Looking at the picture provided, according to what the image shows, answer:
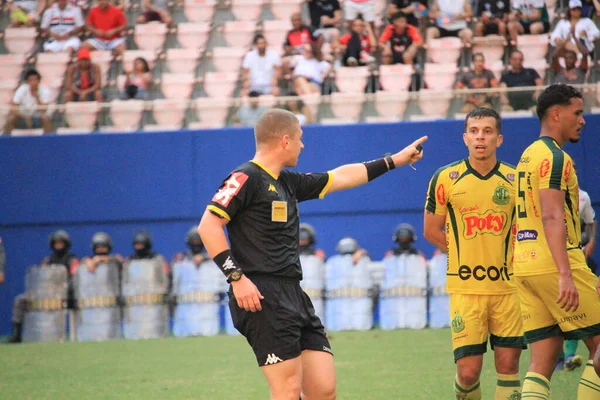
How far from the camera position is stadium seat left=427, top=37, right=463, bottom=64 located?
18481mm

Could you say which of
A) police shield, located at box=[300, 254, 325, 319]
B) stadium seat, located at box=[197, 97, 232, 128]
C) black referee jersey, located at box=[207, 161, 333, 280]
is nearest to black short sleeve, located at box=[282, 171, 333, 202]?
black referee jersey, located at box=[207, 161, 333, 280]

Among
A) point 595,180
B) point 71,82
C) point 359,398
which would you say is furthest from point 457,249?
point 71,82

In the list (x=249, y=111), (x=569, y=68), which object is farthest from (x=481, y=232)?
(x=249, y=111)

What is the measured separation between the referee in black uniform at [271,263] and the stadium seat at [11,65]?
14.6m

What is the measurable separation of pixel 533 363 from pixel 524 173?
48.3 inches

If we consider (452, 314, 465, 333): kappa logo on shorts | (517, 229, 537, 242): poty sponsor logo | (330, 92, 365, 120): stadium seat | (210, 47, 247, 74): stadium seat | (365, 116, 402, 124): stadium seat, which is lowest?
(452, 314, 465, 333): kappa logo on shorts

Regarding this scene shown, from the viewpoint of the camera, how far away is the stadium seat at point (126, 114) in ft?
58.3

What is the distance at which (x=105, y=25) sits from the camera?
20.4 metres

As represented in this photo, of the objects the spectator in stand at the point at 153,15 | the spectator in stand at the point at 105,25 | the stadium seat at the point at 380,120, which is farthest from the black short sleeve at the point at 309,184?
the spectator in stand at the point at 153,15

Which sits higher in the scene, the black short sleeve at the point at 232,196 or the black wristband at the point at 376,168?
the black wristband at the point at 376,168

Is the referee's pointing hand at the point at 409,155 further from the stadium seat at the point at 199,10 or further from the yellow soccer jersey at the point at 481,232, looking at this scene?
the stadium seat at the point at 199,10

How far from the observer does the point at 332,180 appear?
6.75 m

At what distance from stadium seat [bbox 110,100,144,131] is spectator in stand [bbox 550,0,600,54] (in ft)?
23.6

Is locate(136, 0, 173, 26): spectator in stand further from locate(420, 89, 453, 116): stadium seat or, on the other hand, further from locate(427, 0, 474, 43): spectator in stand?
locate(420, 89, 453, 116): stadium seat
